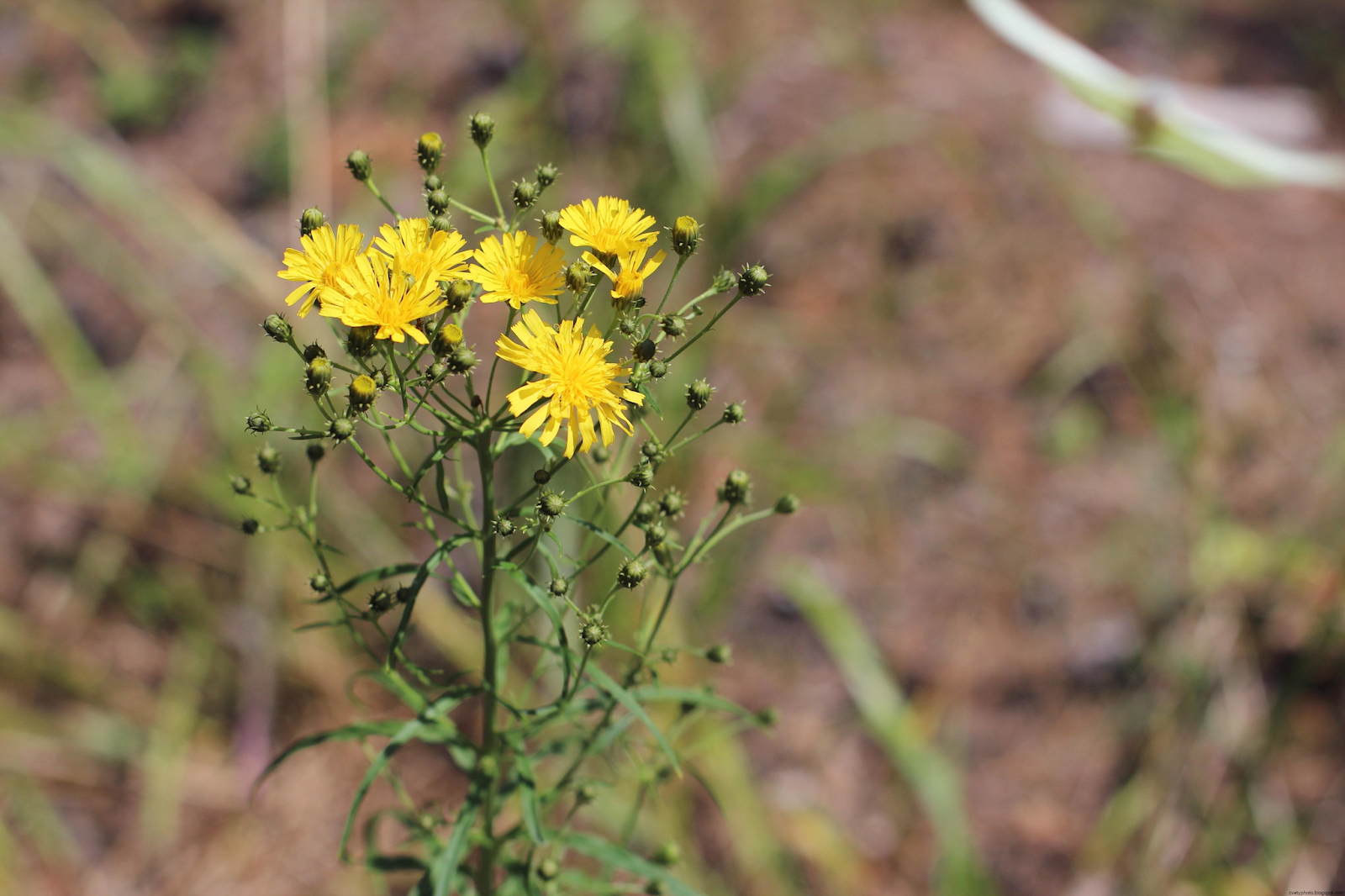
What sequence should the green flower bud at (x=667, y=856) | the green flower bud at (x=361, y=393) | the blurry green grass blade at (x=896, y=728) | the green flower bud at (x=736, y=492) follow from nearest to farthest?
the green flower bud at (x=361, y=393), the green flower bud at (x=736, y=492), the green flower bud at (x=667, y=856), the blurry green grass blade at (x=896, y=728)

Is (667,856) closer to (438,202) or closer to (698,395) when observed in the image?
(698,395)

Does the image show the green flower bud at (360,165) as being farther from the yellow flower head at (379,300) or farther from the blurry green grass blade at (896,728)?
the blurry green grass blade at (896,728)

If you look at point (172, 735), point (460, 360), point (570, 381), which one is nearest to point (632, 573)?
point (570, 381)

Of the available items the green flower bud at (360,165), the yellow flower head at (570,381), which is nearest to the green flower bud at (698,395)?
the yellow flower head at (570,381)

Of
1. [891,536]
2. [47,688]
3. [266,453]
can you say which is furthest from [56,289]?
[891,536]

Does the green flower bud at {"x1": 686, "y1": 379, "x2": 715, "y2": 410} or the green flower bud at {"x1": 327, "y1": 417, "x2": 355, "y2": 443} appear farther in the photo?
the green flower bud at {"x1": 686, "y1": 379, "x2": 715, "y2": 410}

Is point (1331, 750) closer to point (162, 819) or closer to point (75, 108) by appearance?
point (162, 819)

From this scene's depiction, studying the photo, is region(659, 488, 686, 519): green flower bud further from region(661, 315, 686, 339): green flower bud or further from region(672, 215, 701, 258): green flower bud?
region(672, 215, 701, 258): green flower bud

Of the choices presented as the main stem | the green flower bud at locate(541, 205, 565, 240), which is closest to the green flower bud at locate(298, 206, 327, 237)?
the green flower bud at locate(541, 205, 565, 240)
